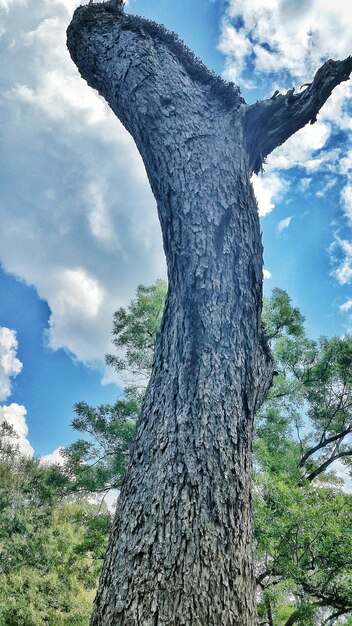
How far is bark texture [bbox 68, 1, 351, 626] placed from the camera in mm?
1559

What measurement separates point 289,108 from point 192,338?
86.8 inches

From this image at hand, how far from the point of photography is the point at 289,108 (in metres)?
3.17

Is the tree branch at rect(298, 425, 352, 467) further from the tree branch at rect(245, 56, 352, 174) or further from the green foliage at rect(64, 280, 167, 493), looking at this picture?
the tree branch at rect(245, 56, 352, 174)

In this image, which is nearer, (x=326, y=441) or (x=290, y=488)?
(x=290, y=488)

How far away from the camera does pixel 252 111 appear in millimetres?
3127

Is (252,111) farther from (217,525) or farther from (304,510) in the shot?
(304,510)

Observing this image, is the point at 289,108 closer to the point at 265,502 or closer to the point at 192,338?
the point at 192,338

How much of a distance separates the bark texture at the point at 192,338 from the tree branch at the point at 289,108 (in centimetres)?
1

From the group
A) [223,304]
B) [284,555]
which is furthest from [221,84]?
[284,555]

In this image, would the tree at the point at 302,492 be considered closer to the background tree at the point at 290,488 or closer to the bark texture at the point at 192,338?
the background tree at the point at 290,488

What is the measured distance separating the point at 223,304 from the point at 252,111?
5.88 feet

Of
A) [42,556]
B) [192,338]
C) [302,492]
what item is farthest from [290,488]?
[42,556]

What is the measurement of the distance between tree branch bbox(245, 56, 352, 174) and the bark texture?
0.01 meters

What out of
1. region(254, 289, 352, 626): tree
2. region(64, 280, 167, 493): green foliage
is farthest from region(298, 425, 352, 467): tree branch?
region(64, 280, 167, 493): green foliage
